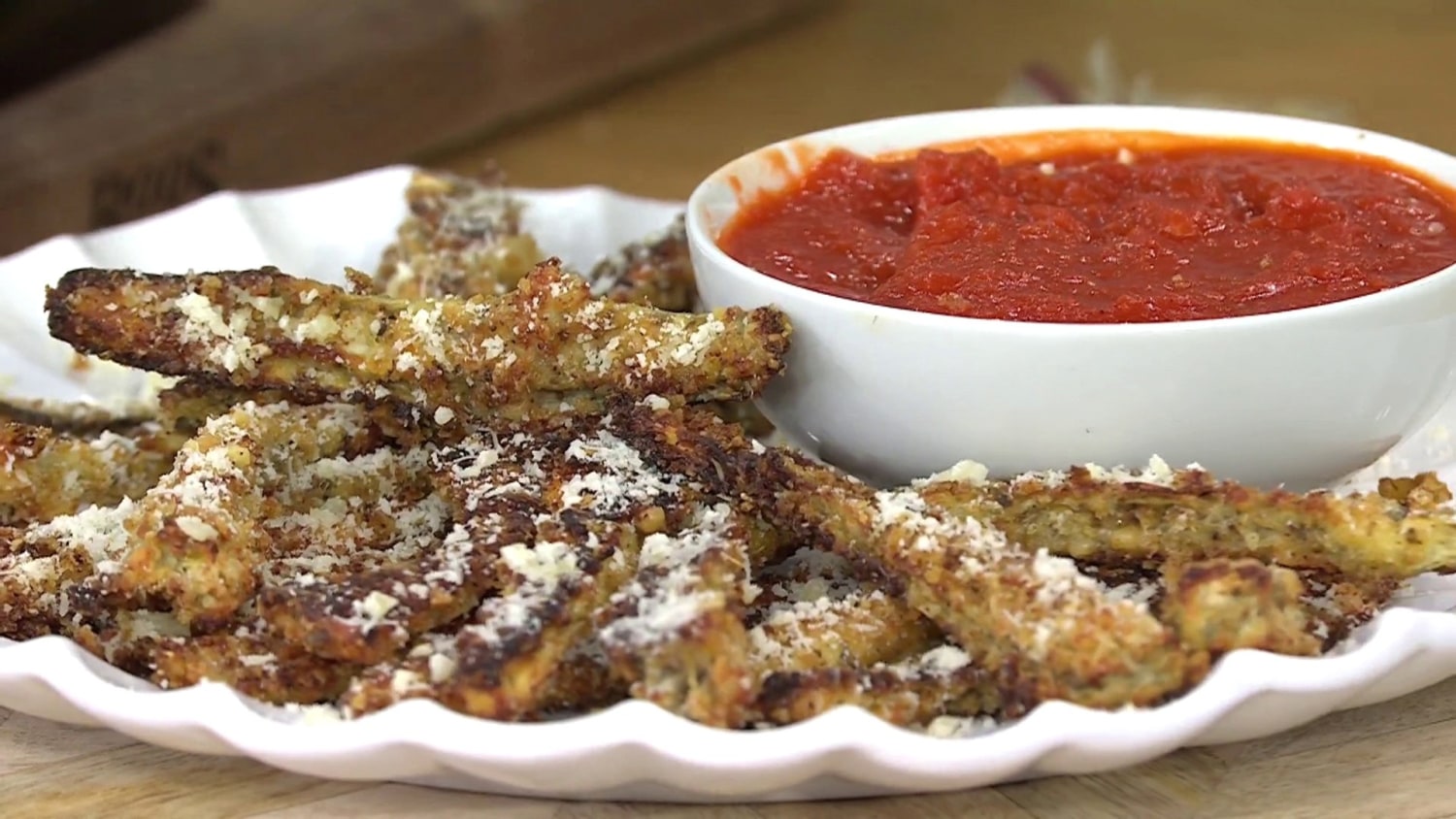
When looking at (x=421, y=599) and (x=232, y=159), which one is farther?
(x=232, y=159)

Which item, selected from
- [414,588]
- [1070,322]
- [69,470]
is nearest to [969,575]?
[1070,322]

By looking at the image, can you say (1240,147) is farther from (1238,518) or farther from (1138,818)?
(1138,818)

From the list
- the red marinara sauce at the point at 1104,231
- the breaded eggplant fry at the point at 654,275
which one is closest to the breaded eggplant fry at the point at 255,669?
the red marinara sauce at the point at 1104,231

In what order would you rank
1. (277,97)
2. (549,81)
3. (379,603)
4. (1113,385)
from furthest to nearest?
1. (549,81)
2. (277,97)
3. (1113,385)
4. (379,603)

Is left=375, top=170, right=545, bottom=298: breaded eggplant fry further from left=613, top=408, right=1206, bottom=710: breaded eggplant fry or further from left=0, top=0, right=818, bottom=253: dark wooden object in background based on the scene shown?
left=0, top=0, right=818, bottom=253: dark wooden object in background

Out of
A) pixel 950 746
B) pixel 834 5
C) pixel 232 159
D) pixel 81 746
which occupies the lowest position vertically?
pixel 834 5

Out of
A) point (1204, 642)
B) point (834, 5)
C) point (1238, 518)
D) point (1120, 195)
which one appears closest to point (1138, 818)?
point (1204, 642)

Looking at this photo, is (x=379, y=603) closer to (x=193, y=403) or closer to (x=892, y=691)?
(x=892, y=691)
